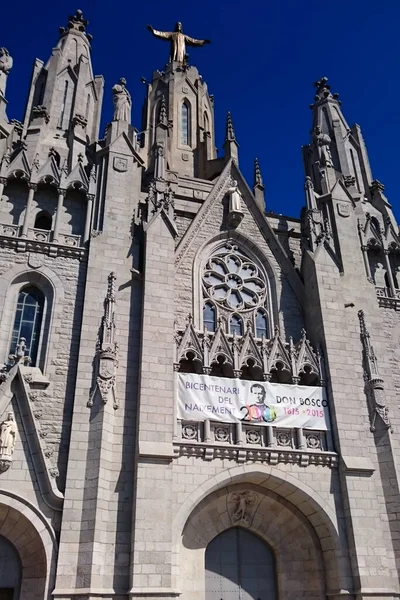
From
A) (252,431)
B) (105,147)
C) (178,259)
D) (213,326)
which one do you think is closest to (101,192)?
(105,147)

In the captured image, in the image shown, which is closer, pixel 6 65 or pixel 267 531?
pixel 267 531

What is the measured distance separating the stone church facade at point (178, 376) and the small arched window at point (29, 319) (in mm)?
89

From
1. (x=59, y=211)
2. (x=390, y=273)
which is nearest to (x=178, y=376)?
(x=59, y=211)

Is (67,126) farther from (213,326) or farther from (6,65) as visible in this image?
(213,326)

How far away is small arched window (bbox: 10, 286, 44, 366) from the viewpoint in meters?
16.2

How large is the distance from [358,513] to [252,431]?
139 inches

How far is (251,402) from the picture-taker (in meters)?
16.2

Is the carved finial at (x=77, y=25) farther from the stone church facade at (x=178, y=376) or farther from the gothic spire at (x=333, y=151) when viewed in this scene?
the gothic spire at (x=333, y=151)

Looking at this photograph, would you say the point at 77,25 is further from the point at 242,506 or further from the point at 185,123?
the point at 242,506

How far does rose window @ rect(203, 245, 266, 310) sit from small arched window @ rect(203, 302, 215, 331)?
1.10ft

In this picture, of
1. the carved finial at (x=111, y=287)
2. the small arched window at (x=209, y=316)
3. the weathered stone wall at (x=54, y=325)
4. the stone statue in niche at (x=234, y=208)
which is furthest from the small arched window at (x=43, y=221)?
the stone statue in niche at (x=234, y=208)

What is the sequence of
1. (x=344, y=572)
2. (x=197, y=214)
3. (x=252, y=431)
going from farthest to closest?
(x=197, y=214), (x=252, y=431), (x=344, y=572)

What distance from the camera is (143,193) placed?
2142 cm

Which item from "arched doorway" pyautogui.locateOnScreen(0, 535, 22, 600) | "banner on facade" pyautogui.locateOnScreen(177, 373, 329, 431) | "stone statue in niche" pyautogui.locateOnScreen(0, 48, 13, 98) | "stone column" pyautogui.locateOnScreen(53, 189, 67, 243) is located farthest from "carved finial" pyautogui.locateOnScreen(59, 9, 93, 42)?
"arched doorway" pyautogui.locateOnScreen(0, 535, 22, 600)
